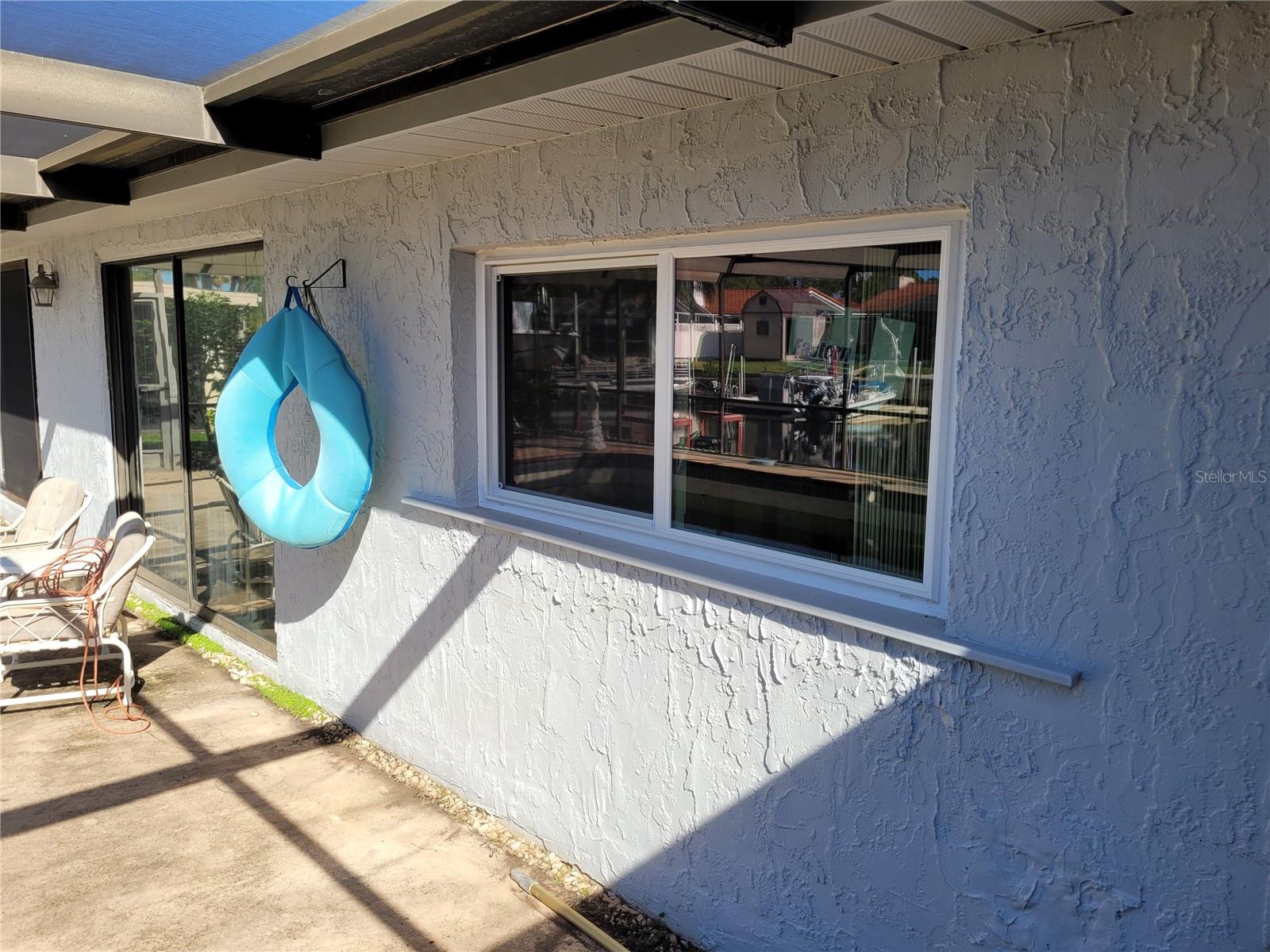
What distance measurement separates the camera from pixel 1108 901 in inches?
92.2

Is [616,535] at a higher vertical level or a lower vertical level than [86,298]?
lower

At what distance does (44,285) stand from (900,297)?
781 centimetres

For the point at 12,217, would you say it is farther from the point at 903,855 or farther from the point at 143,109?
the point at 903,855

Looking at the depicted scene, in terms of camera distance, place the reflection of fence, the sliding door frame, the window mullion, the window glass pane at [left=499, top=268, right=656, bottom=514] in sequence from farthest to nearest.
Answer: the sliding door frame, the window glass pane at [left=499, top=268, right=656, bottom=514], the window mullion, the reflection of fence

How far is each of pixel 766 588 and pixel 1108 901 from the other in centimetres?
123

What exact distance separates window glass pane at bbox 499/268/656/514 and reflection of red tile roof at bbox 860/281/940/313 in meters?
0.94

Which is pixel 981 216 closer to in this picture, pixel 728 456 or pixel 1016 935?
pixel 728 456

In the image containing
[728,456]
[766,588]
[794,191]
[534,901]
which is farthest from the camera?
[534,901]

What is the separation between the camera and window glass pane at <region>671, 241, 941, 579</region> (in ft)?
9.27

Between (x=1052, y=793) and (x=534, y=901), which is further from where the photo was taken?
(x=534, y=901)

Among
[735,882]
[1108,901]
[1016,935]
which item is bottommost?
[735,882]

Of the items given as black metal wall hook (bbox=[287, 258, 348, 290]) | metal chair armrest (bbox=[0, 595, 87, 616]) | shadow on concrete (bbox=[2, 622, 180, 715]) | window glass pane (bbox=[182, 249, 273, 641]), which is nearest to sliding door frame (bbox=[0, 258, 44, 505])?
window glass pane (bbox=[182, 249, 273, 641])

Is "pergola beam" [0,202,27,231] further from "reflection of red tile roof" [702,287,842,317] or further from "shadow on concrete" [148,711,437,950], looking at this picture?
"reflection of red tile roof" [702,287,842,317]

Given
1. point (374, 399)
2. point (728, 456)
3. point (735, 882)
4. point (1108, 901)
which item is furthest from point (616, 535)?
point (1108, 901)
